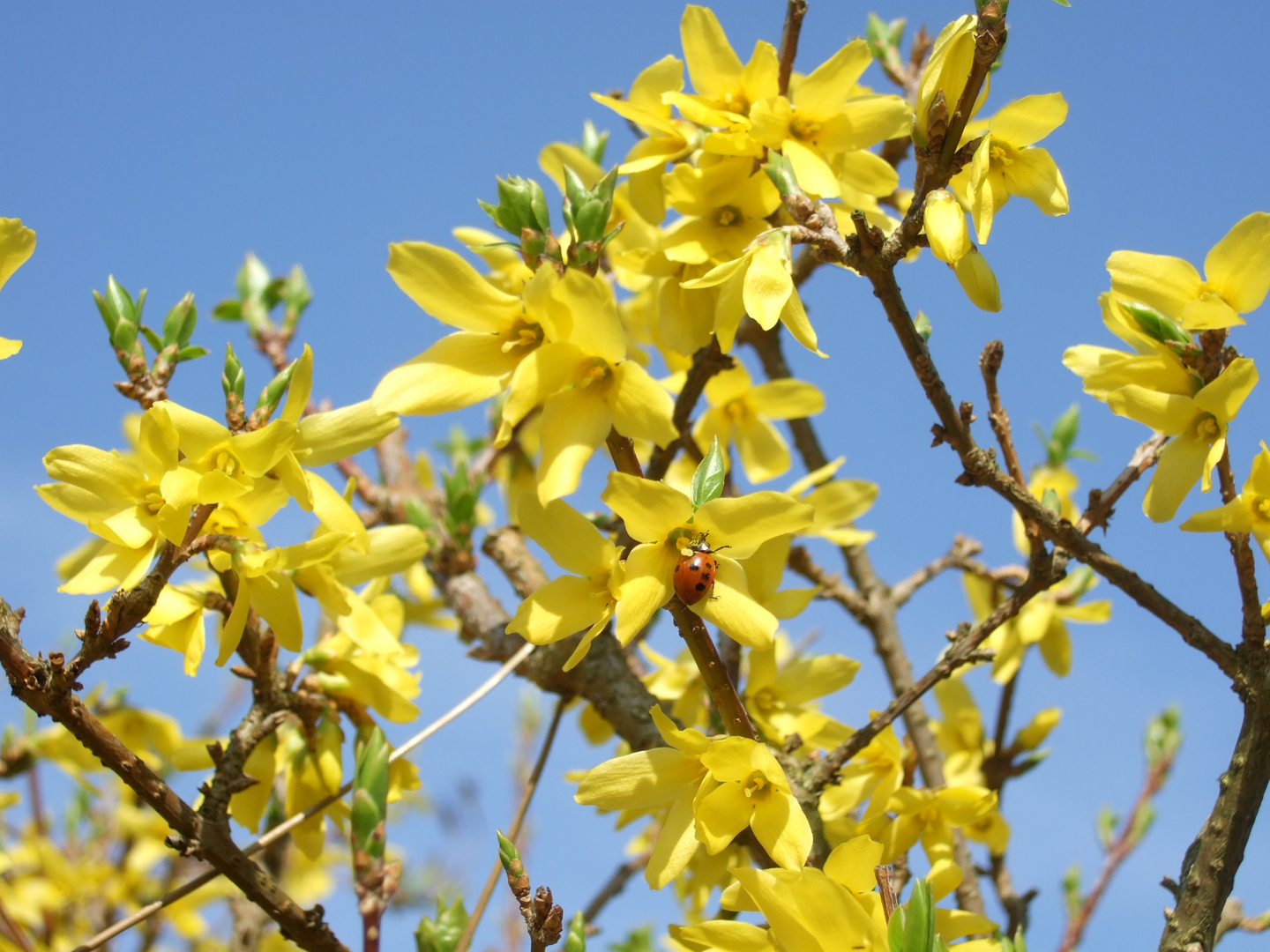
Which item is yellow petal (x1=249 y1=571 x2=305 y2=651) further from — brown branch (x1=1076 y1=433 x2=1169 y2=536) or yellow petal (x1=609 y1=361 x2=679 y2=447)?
brown branch (x1=1076 y1=433 x2=1169 y2=536)

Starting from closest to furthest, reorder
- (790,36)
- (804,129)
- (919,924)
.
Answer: (919,924) < (804,129) < (790,36)

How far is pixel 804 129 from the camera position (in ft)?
4.98

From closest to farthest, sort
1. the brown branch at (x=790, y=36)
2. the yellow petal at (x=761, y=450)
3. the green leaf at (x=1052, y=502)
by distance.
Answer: the green leaf at (x=1052, y=502)
the brown branch at (x=790, y=36)
the yellow petal at (x=761, y=450)

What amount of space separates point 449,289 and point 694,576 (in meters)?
0.49

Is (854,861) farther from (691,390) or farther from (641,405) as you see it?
(691,390)

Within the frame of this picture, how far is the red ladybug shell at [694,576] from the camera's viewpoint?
1.09 metres

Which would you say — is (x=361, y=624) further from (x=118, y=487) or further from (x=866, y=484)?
(x=866, y=484)

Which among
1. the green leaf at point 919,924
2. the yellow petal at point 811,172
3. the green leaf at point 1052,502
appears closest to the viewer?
the green leaf at point 919,924

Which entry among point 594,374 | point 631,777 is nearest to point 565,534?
point 594,374

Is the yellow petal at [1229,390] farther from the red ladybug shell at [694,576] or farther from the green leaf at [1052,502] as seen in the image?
the red ladybug shell at [694,576]

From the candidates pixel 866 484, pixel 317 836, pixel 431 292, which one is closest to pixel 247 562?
pixel 431 292

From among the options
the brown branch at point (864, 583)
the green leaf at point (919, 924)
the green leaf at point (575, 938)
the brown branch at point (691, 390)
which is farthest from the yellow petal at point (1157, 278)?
the brown branch at point (864, 583)

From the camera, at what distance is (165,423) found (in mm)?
1233

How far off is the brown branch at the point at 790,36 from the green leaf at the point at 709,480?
89cm
